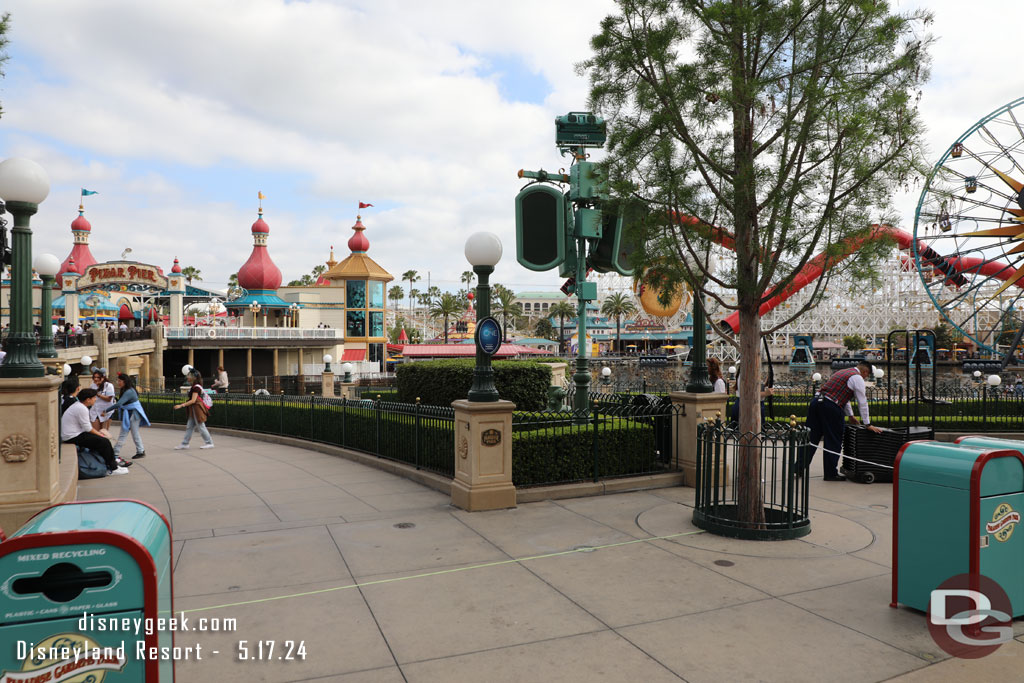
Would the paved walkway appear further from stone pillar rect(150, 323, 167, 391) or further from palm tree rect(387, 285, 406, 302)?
palm tree rect(387, 285, 406, 302)

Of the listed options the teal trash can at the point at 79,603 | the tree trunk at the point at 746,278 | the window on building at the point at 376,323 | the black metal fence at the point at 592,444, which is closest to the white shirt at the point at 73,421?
the black metal fence at the point at 592,444

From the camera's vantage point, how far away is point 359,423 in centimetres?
1250

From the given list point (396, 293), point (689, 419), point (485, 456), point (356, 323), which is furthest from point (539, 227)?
point (396, 293)

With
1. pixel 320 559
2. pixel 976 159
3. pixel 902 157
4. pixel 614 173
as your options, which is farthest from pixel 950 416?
pixel 976 159

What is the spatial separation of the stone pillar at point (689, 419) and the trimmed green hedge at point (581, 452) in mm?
368

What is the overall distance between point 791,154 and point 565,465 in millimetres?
4854

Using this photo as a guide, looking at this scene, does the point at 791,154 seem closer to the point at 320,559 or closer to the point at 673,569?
the point at 673,569

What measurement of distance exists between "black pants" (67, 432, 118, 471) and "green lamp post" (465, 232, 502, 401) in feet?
21.4

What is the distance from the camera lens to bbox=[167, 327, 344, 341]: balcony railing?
4225cm

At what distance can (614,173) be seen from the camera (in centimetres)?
752

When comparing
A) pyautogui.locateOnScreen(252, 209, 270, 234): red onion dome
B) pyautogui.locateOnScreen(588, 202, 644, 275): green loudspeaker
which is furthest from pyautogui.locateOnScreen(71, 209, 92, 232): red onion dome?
pyautogui.locateOnScreen(588, 202, 644, 275): green loudspeaker

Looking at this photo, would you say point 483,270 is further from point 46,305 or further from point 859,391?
point 46,305

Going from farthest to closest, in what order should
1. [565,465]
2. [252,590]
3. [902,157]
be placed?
[565,465], [902,157], [252,590]

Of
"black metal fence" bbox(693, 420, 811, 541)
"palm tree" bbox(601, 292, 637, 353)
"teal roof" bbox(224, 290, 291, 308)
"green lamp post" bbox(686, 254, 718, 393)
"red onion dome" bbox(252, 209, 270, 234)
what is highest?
"red onion dome" bbox(252, 209, 270, 234)
